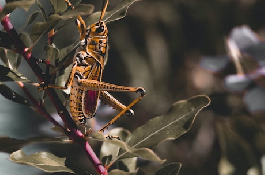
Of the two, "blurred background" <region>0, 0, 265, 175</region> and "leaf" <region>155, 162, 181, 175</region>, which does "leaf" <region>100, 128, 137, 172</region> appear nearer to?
"leaf" <region>155, 162, 181, 175</region>

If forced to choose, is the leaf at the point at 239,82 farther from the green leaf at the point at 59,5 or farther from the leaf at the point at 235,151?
the green leaf at the point at 59,5

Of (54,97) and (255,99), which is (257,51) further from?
(54,97)

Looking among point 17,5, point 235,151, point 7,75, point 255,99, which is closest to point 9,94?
point 7,75

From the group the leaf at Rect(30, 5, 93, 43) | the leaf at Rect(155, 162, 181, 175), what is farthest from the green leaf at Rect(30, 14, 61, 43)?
the leaf at Rect(155, 162, 181, 175)

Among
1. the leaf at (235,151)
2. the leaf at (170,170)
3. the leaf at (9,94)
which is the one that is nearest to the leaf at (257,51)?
the leaf at (235,151)

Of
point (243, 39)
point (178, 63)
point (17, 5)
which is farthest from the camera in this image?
point (178, 63)

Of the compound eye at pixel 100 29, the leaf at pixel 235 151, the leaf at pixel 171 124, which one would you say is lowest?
the leaf at pixel 235 151
